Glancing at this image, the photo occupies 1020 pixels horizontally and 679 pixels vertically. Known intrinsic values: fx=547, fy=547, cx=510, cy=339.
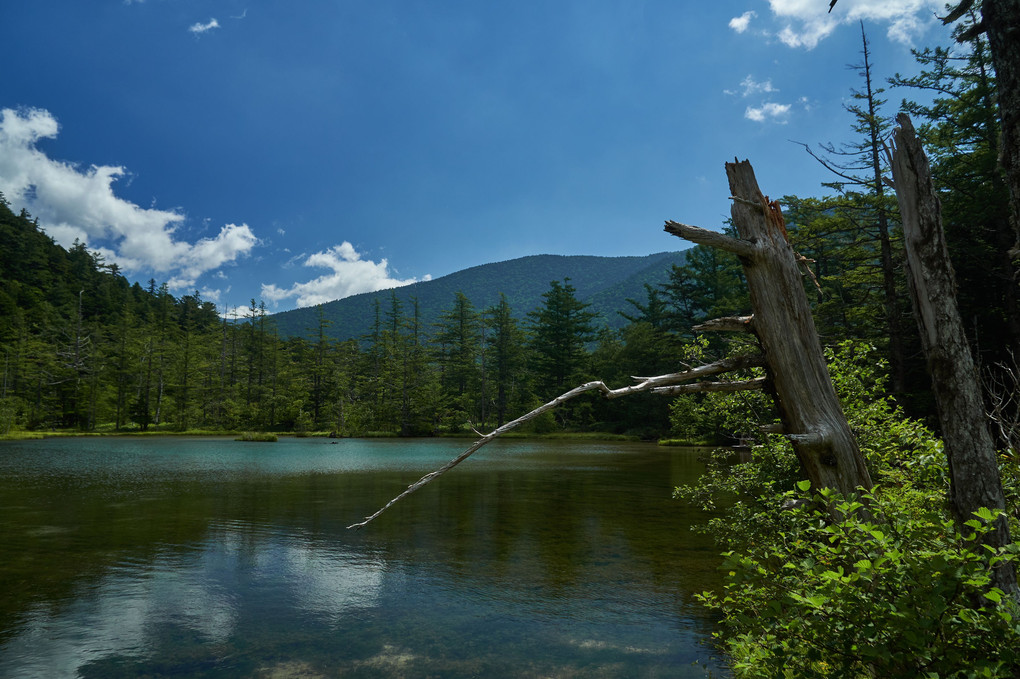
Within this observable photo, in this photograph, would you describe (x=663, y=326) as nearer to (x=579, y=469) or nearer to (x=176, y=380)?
(x=579, y=469)

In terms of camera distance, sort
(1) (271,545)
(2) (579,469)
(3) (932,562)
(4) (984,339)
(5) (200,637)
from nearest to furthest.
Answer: (3) (932,562)
(5) (200,637)
(1) (271,545)
(4) (984,339)
(2) (579,469)

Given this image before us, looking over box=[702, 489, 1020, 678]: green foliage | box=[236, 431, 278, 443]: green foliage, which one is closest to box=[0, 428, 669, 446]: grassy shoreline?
box=[236, 431, 278, 443]: green foliage

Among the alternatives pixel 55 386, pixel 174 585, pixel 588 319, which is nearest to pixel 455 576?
pixel 174 585

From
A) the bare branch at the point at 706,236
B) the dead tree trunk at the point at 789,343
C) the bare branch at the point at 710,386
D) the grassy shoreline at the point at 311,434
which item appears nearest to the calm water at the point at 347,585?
the dead tree trunk at the point at 789,343

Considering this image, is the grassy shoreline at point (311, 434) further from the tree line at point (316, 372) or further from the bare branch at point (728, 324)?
the bare branch at point (728, 324)

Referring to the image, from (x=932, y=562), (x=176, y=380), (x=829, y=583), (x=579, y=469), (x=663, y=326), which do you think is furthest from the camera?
(x=176, y=380)

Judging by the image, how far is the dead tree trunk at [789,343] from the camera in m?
3.49

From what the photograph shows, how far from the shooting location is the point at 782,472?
6809 millimetres

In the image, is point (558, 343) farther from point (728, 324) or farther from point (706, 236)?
point (706, 236)

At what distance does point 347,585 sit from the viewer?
299 inches

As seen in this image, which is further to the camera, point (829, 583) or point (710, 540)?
point (710, 540)

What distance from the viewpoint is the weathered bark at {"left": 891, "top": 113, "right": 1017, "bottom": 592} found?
283 centimetres

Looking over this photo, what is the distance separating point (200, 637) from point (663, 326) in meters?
49.7

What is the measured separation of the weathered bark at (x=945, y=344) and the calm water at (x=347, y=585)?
10.4 ft
